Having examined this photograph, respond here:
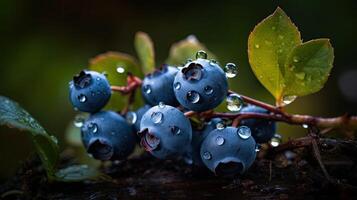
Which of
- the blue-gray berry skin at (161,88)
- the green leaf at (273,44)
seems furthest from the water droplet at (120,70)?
the green leaf at (273,44)

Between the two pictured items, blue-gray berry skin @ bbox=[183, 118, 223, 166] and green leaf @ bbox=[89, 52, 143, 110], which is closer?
blue-gray berry skin @ bbox=[183, 118, 223, 166]

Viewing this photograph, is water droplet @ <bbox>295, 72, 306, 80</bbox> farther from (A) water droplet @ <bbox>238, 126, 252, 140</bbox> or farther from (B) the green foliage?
(A) water droplet @ <bbox>238, 126, 252, 140</bbox>

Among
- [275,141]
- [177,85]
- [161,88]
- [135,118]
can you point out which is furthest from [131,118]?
[275,141]

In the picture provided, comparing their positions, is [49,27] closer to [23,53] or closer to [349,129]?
[23,53]

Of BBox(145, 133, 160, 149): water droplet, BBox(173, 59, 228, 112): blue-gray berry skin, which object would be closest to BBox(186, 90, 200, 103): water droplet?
BBox(173, 59, 228, 112): blue-gray berry skin

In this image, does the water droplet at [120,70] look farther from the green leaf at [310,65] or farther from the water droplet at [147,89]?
the green leaf at [310,65]
